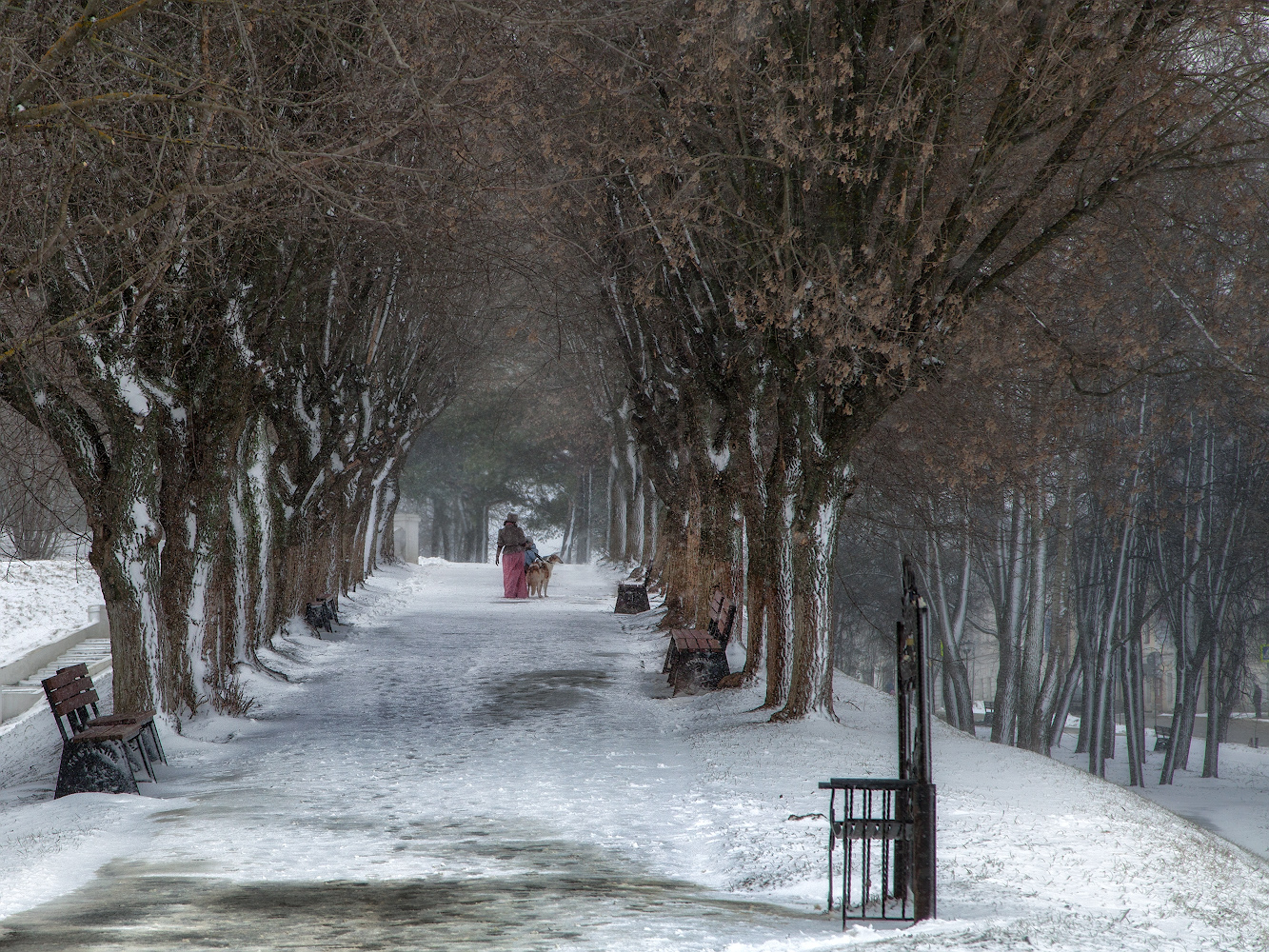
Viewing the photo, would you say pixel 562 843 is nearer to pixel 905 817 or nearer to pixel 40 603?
pixel 905 817

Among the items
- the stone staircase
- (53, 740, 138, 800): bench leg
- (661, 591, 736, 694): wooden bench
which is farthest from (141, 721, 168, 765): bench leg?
the stone staircase

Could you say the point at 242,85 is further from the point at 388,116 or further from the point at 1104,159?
the point at 1104,159

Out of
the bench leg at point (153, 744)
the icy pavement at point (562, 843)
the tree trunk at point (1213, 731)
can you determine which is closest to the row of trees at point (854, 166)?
the icy pavement at point (562, 843)

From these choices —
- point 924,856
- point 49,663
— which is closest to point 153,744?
point 924,856

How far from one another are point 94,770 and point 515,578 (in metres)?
21.6

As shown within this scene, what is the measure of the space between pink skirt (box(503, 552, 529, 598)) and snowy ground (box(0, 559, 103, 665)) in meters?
9.14

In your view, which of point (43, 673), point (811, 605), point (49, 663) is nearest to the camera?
point (811, 605)

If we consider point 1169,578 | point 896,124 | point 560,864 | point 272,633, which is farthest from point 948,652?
point 560,864

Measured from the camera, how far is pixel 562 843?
7.28 m

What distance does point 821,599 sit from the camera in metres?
11.8

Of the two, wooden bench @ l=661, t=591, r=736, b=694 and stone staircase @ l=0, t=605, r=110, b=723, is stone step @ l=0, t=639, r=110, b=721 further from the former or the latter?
wooden bench @ l=661, t=591, r=736, b=694

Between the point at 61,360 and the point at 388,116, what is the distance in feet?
10.7

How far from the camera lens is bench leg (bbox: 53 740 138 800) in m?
8.77

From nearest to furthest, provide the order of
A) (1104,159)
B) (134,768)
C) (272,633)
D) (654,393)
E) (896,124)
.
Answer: (896,124) → (134,768) → (1104,159) → (272,633) → (654,393)
